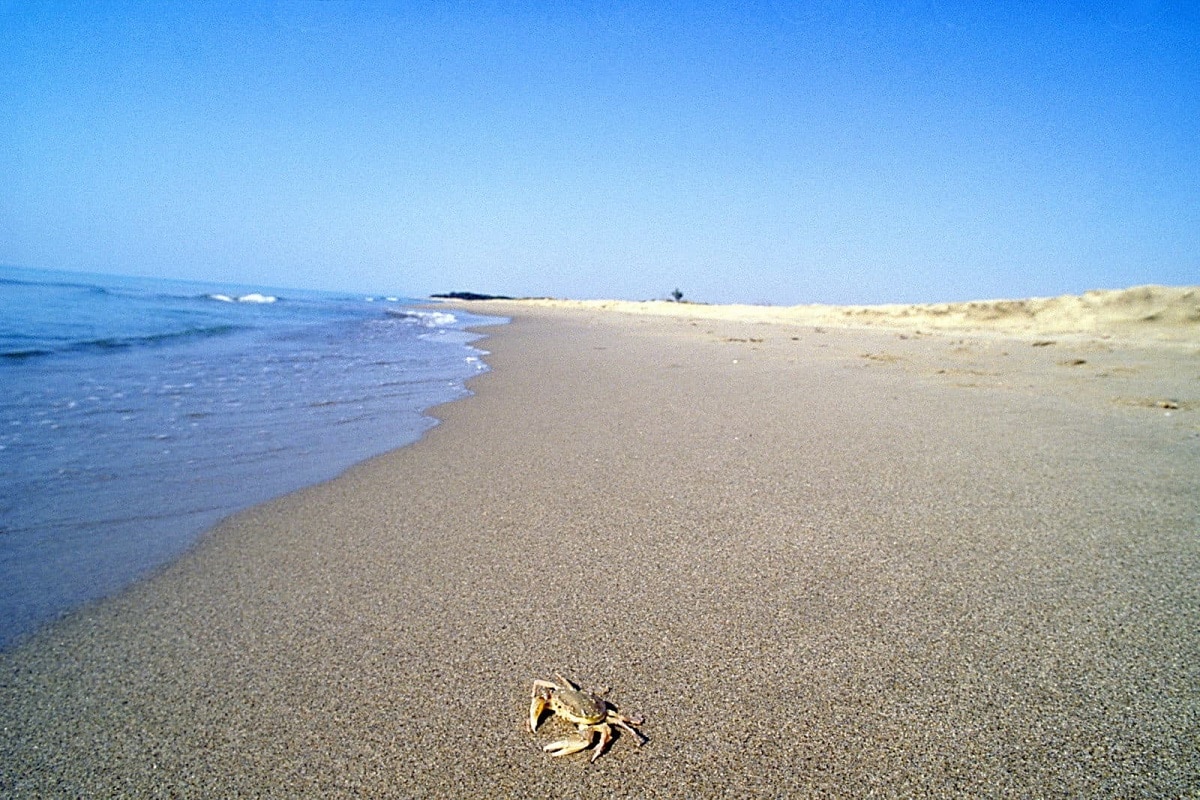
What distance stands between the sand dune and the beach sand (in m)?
11.0

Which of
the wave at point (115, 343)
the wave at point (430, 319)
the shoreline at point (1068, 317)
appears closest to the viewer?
the wave at point (115, 343)

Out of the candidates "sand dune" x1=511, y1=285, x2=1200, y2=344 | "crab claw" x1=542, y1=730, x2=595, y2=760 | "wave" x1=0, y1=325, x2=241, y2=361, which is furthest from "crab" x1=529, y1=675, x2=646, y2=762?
"sand dune" x1=511, y1=285, x2=1200, y2=344

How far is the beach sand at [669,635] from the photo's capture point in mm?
1380

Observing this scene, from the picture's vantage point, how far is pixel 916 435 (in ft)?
14.0

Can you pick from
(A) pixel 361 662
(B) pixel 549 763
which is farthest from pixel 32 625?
(B) pixel 549 763

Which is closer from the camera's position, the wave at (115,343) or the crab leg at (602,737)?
the crab leg at (602,737)

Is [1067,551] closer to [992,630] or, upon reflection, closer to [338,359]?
[992,630]

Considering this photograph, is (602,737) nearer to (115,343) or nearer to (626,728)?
(626,728)

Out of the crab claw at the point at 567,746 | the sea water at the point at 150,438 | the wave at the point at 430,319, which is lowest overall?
the sea water at the point at 150,438

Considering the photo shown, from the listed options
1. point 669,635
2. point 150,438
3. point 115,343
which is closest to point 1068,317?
point 669,635

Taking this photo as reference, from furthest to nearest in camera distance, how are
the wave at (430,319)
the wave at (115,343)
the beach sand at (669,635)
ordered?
the wave at (430,319) → the wave at (115,343) → the beach sand at (669,635)

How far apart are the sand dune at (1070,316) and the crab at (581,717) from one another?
13779 millimetres

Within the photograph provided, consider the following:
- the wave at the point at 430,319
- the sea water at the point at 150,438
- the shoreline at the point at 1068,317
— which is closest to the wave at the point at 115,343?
the sea water at the point at 150,438

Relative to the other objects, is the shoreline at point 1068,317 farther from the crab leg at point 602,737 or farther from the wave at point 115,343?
the wave at point 115,343
